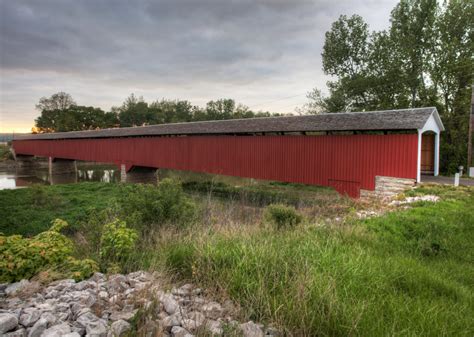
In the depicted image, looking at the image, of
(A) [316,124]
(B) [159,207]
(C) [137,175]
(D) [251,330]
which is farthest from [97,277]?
(C) [137,175]

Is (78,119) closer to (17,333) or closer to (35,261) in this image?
(35,261)

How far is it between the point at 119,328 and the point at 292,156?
35.6 feet

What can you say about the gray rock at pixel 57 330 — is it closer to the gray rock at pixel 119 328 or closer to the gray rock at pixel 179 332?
the gray rock at pixel 119 328

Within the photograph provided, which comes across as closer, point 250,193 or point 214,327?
point 214,327

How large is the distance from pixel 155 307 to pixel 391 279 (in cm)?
220

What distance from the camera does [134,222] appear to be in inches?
190

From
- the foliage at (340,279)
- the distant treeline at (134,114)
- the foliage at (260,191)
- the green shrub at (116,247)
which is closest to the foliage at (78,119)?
the distant treeline at (134,114)

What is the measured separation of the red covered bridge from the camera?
A: 9516 millimetres

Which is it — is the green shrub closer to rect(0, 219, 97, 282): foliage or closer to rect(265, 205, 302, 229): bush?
rect(0, 219, 97, 282): foliage

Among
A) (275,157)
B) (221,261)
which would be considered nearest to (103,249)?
(221,261)

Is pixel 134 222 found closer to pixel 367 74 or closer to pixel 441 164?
pixel 441 164

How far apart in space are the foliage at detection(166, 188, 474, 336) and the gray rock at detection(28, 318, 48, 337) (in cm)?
112

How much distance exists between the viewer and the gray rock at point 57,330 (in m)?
1.66

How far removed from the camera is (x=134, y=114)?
50844mm
